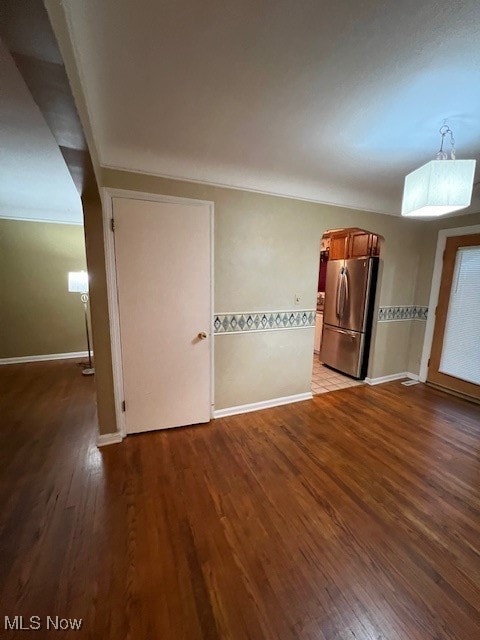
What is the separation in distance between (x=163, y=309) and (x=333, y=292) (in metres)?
2.76

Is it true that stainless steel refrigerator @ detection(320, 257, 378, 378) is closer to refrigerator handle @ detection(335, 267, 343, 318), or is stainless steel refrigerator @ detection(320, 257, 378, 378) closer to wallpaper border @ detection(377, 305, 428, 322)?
refrigerator handle @ detection(335, 267, 343, 318)

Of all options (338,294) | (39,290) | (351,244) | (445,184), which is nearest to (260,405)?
(338,294)

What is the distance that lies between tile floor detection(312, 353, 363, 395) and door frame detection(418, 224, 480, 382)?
909 mm

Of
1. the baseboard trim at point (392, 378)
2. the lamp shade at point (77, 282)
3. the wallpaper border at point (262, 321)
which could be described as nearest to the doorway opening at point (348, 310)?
the baseboard trim at point (392, 378)

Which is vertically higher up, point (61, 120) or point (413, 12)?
point (413, 12)

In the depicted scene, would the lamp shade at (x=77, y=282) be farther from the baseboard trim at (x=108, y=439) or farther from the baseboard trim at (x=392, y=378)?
the baseboard trim at (x=392, y=378)

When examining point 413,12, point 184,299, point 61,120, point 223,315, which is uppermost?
point 413,12

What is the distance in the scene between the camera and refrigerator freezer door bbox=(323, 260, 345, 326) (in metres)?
3.80

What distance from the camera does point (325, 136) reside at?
175 centimetres

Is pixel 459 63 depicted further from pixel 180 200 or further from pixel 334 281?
pixel 334 281

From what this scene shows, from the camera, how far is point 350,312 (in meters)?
3.63

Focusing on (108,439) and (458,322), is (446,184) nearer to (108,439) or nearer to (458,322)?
(458,322)

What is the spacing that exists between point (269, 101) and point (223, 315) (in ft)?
5.27

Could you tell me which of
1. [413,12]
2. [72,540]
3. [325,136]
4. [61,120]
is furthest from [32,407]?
[413,12]
